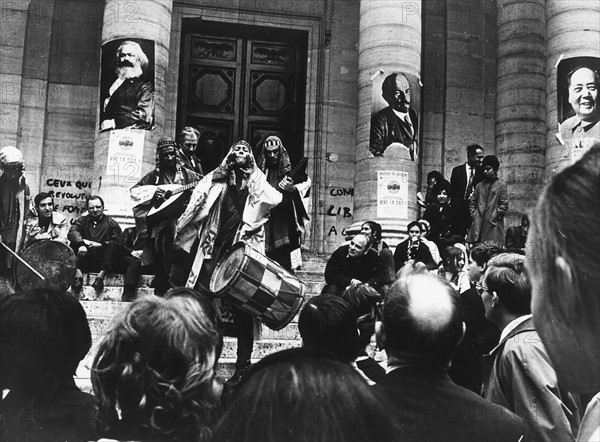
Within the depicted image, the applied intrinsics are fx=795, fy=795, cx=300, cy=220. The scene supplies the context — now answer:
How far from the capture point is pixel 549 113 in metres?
15.3

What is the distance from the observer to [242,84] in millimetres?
17750

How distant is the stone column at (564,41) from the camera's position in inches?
589

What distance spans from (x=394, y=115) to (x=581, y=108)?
3.49m

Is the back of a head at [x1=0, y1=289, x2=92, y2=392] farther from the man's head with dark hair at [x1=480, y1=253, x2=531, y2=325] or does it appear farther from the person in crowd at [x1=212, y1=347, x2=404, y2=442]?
the man's head with dark hair at [x1=480, y1=253, x2=531, y2=325]

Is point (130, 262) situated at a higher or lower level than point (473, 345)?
higher

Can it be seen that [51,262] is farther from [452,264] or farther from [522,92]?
[522,92]

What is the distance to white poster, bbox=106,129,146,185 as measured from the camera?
44.2ft

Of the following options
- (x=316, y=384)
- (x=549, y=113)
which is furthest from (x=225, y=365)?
(x=549, y=113)

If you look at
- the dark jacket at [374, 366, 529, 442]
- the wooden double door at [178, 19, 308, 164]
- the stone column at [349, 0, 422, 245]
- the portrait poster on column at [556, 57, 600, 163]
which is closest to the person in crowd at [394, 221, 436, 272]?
the stone column at [349, 0, 422, 245]

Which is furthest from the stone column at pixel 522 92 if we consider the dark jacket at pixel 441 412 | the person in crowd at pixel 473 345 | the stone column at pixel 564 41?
the dark jacket at pixel 441 412

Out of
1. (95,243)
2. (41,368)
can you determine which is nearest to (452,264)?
(95,243)

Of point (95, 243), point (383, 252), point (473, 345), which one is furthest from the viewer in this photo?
point (95, 243)

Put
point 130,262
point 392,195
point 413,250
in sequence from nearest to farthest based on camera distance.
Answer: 1. point 130,262
2. point 413,250
3. point 392,195

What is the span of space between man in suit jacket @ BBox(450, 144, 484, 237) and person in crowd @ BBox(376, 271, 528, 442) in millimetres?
9742
